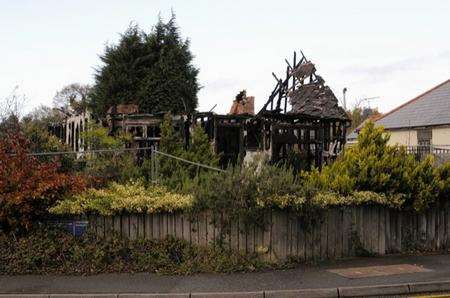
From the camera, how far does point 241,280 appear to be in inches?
346

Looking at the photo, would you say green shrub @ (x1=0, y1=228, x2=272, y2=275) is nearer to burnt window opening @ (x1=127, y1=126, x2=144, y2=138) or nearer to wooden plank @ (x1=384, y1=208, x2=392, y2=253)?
wooden plank @ (x1=384, y1=208, x2=392, y2=253)

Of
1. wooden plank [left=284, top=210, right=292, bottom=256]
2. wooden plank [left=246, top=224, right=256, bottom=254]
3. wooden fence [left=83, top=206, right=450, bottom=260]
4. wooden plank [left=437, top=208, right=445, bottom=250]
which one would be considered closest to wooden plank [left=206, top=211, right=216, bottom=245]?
wooden fence [left=83, top=206, right=450, bottom=260]

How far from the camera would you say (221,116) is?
16.4 meters

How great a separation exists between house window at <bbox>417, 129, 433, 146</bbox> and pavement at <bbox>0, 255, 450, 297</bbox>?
19.6 metres

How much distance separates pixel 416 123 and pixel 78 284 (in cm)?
2475

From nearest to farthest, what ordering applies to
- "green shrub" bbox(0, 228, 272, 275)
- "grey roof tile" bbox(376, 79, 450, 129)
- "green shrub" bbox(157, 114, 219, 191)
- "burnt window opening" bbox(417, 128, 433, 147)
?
"green shrub" bbox(0, 228, 272, 275), "green shrub" bbox(157, 114, 219, 191), "burnt window opening" bbox(417, 128, 433, 147), "grey roof tile" bbox(376, 79, 450, 129)

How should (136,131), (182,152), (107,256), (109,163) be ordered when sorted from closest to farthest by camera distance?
(107,256), (109,163), (182,152), (136,131)

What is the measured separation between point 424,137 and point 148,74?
14763mm

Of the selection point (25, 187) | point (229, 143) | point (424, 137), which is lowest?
point (25, 187)

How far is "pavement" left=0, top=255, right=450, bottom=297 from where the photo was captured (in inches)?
323

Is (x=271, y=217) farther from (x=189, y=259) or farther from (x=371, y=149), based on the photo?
(x=371, y=149)

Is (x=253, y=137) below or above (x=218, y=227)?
above

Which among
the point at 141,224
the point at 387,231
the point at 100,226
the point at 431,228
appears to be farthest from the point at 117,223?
the point at 431,228

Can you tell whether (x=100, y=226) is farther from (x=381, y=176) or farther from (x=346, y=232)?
(x=381, y=176)
